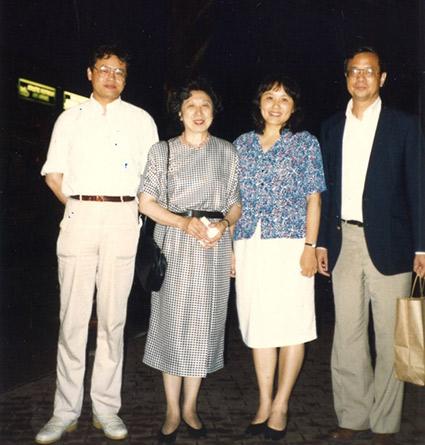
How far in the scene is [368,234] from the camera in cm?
336

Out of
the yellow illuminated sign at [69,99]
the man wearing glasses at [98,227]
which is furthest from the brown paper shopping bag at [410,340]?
the yellow illuminated sign at [69,99]

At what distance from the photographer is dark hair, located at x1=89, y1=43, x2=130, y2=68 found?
11.5 feet

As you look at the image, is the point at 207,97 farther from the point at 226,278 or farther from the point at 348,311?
the point at 348,311

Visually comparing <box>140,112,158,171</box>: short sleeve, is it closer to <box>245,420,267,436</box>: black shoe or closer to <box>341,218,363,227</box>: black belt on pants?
<box>341,218,363,227</box>: black belt on pants

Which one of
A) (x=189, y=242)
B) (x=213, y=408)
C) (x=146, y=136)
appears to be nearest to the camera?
(x=189, y=242)

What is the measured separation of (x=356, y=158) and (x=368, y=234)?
18.3 inches

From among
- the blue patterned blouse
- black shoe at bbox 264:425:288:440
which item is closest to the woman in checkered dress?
the blue patterned blouse

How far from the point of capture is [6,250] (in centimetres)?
1248

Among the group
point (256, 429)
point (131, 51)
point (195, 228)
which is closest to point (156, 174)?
point (195, 228)

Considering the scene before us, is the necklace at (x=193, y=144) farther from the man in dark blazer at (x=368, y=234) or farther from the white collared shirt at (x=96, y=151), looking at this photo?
the man in dark blazer at (x=368, y=234)

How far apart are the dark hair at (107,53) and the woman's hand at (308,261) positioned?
162 cm

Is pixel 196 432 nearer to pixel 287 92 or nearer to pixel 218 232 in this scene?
pixel 218 232

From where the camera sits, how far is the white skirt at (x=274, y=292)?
3.45m

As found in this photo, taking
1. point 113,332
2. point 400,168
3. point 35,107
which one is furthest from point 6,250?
point 400,168
